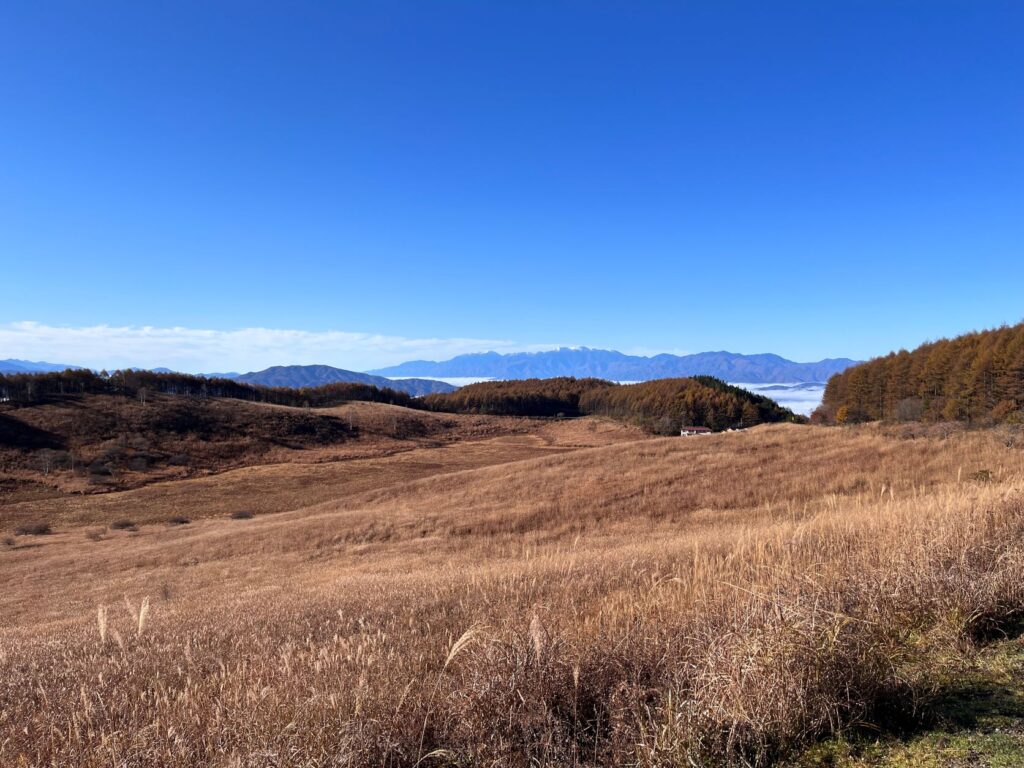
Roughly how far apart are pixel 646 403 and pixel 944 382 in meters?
63.8

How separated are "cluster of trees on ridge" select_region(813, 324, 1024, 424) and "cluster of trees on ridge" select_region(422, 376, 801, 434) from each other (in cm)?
1878

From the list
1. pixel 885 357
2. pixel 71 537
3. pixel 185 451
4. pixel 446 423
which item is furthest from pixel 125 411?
pixel 885 357

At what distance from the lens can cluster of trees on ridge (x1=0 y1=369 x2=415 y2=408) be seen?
335 feet

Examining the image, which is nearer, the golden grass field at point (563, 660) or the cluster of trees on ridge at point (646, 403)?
the golden grass field at point (563, 660)

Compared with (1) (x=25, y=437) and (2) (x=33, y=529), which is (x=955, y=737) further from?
(1) (x=25, y=437)

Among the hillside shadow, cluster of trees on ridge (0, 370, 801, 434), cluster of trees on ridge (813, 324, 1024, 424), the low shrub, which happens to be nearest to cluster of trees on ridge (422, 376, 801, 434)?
cluster of trees on ridge (0, 370, 801, 434)

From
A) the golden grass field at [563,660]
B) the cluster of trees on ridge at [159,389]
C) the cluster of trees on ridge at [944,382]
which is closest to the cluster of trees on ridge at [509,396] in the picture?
the cluster of trees on ridge at [159,389]

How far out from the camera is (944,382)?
89500 millimetres

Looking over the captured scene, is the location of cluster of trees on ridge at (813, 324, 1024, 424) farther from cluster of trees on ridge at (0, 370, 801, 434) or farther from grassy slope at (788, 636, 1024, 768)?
grassy slope at (788, 636, 1024, 768)

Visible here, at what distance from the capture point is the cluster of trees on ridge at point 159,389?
102 m

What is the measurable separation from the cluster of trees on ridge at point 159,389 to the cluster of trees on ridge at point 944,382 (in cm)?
→ 12245

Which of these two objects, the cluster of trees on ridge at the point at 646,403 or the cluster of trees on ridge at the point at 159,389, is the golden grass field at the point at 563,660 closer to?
the cluster of trees on ridge at the point at 646,403

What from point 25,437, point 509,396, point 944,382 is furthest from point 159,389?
point 944,382

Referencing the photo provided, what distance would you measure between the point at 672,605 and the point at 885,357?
417 ft
